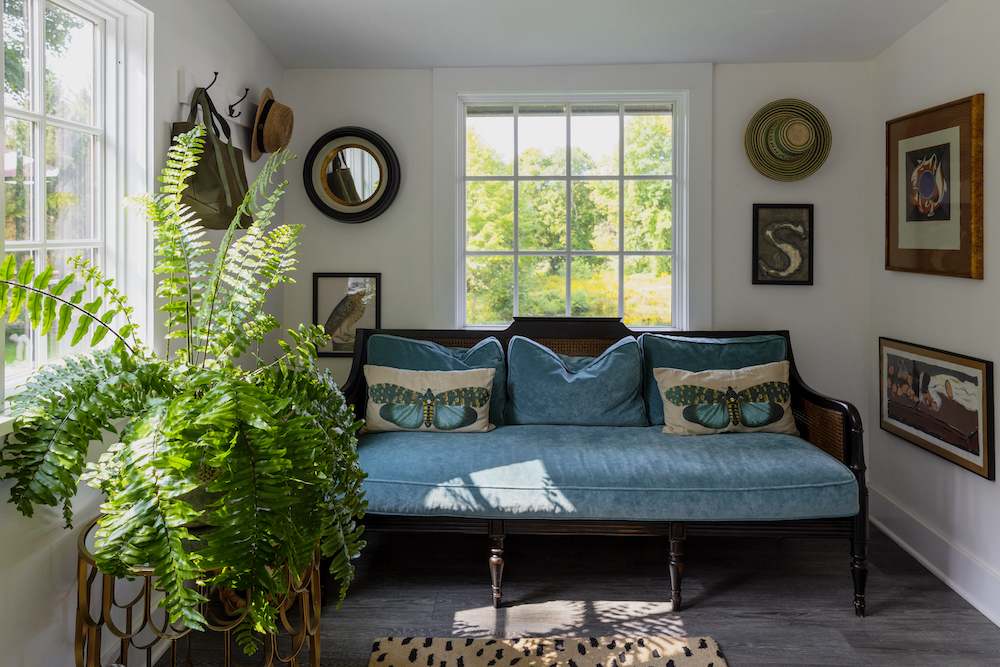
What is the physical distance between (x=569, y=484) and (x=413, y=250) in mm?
1616

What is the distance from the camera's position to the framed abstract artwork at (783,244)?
350 cm

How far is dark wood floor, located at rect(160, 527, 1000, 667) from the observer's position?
7.64 ft

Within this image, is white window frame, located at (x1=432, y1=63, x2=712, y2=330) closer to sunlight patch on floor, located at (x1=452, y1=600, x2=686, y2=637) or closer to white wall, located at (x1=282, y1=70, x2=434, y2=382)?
white wall, located at (x1=282, y1=70, x2=434, y2=382)

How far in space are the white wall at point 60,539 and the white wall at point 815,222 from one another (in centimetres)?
239

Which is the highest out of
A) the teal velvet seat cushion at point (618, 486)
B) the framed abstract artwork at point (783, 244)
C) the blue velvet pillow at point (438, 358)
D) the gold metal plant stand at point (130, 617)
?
the framed abstract artwork at point (783, 244)

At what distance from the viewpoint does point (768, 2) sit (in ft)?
8.99

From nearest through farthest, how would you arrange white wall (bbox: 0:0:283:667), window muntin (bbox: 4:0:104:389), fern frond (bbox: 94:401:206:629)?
fern frond (bbox: 94:401:206:629) → white wall (bbox: 0:0:283:667) → window muntin (bbox: 4:0:104:389)

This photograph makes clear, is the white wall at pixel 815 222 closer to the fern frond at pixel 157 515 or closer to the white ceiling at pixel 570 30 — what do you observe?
the white ceiling at pixel 570 30

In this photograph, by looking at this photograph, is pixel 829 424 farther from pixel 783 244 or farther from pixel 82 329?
pixel 82 329

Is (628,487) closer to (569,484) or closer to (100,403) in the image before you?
(569,484)

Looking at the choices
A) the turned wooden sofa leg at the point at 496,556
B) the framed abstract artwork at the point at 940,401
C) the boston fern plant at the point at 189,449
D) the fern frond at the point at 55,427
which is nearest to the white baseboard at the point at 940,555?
the framed abstract artwork at the point at 940,401

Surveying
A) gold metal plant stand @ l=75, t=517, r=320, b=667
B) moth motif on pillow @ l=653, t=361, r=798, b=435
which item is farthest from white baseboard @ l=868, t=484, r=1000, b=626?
gold metal plant stand @ l=75, t=517, r=320, b=667

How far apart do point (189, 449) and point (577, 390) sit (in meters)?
1.96

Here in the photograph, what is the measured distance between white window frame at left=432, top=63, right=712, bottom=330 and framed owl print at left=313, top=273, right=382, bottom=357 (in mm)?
329
